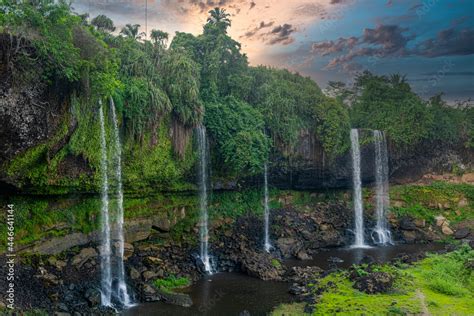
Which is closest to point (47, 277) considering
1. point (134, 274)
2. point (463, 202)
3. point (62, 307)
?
point (62, 307)

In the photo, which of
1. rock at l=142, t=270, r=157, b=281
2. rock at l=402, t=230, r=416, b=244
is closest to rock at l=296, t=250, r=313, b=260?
rock at l=142, t=270, r=157, b=281

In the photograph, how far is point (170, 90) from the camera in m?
23.3

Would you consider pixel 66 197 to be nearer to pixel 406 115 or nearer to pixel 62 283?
pixel 62 283

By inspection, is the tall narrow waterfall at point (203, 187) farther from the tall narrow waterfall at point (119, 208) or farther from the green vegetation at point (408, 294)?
the green vegetation at point (408, 294)

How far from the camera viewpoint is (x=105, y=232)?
20.8 m

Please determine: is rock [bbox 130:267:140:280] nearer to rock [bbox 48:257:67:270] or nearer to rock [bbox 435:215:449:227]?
rock [bbox 48:257:67:270]

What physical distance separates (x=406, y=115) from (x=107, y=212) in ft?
92.9

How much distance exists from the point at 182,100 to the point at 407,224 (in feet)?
70.4

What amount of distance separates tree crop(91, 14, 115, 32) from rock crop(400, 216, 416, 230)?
87.2ft

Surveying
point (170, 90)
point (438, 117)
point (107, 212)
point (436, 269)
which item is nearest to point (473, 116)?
point (438, 117)

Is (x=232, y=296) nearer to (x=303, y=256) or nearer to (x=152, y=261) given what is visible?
(x=152, y=261)

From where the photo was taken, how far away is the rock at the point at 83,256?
19112 mm

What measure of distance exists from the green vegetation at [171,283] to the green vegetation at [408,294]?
5677mm

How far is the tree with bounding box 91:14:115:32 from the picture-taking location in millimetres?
23406
